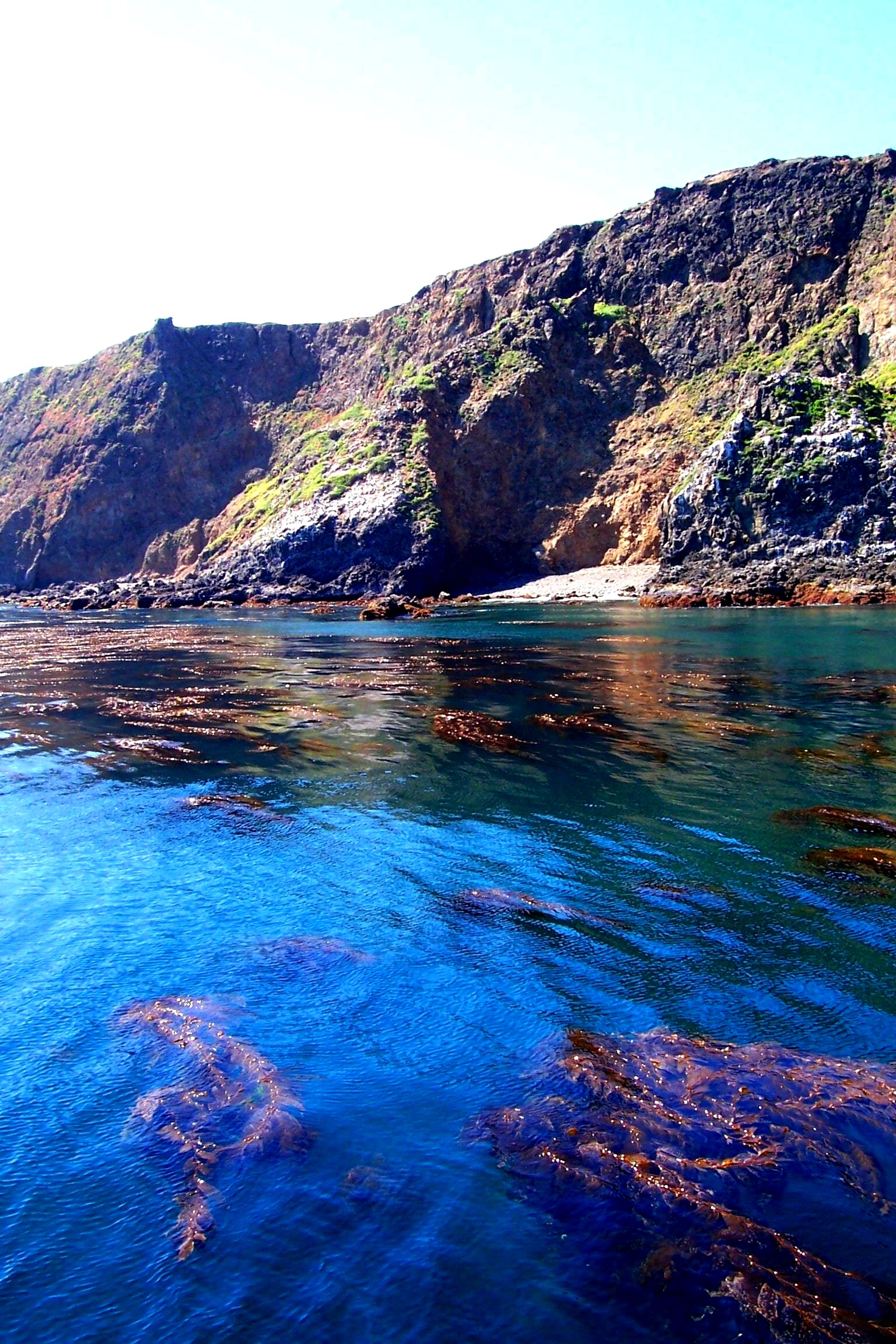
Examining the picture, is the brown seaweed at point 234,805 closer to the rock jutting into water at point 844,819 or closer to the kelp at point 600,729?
the kelp at point 600,729

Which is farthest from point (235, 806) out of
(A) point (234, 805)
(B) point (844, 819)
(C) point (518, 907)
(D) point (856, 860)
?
(B) point (844, 819)

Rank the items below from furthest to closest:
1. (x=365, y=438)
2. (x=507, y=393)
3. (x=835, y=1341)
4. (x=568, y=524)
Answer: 1. (x=365, y=438)
2. (x=507, y=393)
3. (x=568, y=524)
4. (x=835, y=1341)

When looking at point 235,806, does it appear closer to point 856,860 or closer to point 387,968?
point 387,968

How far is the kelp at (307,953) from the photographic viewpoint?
1000 centimetres

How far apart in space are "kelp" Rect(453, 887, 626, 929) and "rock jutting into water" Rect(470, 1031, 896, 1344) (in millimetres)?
2737

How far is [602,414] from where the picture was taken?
10188cm

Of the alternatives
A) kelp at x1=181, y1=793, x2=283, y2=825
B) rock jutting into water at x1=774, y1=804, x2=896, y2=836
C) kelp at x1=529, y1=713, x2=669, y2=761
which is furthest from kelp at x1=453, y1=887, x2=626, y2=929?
kelp at x1=529, y1=713, x2=669, y2=761

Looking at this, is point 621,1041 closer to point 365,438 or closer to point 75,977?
point 75,977

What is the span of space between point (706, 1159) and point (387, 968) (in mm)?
4282

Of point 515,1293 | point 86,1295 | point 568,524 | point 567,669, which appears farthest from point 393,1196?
point 568,524

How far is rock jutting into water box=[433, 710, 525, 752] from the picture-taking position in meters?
21.3

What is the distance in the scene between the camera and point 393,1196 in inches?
245

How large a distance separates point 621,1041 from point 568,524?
9074cm

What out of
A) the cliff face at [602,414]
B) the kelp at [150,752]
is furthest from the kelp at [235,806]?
the cliff face at [602,414]
